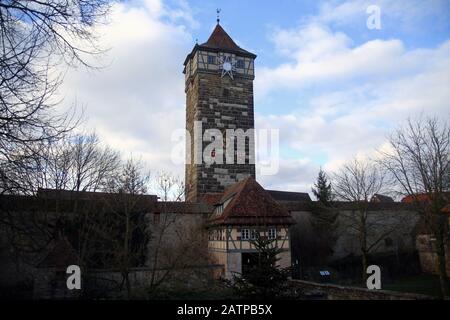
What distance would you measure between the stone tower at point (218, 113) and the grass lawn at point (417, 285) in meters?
11.4

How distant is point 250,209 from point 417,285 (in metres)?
9.67

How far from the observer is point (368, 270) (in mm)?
23734

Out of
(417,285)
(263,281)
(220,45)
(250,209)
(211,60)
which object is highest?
(220,45)

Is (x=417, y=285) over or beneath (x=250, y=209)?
beneath

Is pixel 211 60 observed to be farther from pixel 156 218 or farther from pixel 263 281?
pixel 263 281

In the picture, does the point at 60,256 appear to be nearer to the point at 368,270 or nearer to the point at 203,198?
the point at 203,198

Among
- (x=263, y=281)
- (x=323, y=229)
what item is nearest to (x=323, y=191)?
(x=323, y=229)

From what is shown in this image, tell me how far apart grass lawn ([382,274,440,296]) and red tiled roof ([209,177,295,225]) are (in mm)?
6316

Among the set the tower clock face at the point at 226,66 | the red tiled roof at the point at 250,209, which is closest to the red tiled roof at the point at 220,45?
the tower clock face at the point at 226,66

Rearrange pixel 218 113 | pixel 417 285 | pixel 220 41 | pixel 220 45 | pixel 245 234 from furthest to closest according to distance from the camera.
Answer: pixel 220 41 → pixel 220 45 → pixel 218 113 → pixel 417 285 → pixel 245 234

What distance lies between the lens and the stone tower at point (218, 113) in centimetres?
2873

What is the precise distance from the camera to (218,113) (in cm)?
2973

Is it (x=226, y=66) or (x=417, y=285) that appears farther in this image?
(x=226, y=66)

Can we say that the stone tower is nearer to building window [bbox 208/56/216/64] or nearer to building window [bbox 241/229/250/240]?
building window [bbox 208/56/216/64]
